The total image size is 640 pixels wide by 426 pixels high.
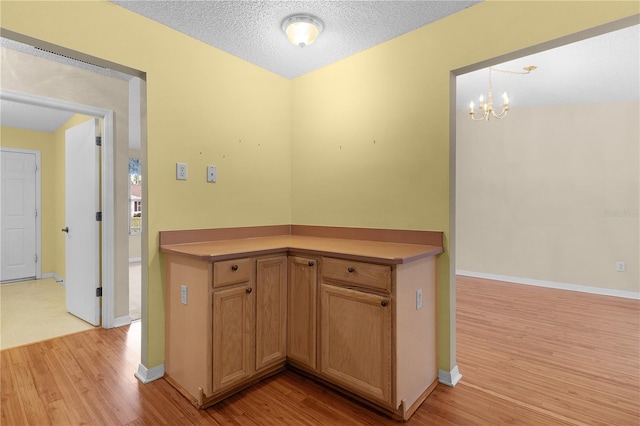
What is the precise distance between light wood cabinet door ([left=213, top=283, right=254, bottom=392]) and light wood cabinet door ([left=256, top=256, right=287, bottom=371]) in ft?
0.24

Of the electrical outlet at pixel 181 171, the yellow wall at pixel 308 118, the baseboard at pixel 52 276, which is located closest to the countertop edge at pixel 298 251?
the yellow wall at pixel 308 118

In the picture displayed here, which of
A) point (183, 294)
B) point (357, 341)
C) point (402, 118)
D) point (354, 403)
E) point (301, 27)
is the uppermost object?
point (301, 27)

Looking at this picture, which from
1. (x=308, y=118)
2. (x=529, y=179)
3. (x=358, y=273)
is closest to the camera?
A: (x=358, y=273)

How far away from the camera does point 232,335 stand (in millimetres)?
1875

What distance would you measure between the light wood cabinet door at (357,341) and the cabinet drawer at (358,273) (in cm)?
Answer: 6

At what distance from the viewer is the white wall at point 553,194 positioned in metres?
4.02

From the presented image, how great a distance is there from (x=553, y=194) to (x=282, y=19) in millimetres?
4286

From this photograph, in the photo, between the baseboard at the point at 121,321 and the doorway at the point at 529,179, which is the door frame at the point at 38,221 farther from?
the doorway at the point at 529,179

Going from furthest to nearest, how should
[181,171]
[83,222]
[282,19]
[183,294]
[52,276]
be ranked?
1. [52,276]
2. [83,222]
3. [181,171]
4. [282,19]
5. [183,294]

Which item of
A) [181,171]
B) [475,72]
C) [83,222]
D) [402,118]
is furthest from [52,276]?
[475,72]

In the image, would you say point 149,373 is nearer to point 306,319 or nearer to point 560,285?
point 306,319

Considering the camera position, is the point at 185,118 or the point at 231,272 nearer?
the point at 231,272

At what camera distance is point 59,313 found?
3406 millimetres

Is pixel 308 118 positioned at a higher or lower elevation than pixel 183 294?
higher
